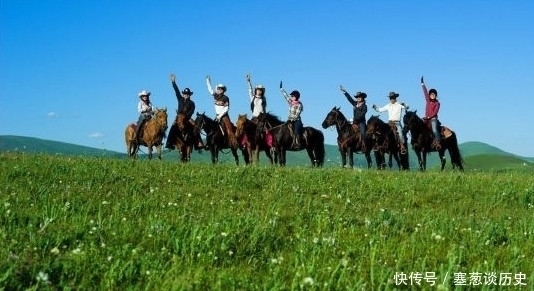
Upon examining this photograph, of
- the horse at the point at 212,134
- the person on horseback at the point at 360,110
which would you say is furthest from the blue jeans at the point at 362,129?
the horse at the point at 212,134

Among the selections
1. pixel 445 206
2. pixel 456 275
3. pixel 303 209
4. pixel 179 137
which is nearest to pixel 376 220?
pixel 303 209

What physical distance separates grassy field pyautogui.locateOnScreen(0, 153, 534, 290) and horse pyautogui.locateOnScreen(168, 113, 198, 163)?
15.3 metres

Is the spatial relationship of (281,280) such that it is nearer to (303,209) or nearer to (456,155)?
(303,209)

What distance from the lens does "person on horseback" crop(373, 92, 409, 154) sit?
29.7 m

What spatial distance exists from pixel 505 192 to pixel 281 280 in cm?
1233

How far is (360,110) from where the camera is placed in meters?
29.4

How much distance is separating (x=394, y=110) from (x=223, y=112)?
8.79 meters

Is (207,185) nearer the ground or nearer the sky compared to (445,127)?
nearer the ground

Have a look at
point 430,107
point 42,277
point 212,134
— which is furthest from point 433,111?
point 42,277

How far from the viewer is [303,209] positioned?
453 inches

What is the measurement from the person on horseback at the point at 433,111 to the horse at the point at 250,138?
8313 millimetres

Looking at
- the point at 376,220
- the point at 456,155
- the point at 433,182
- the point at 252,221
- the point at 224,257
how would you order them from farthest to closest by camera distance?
the point at 456,155 < the point at 433,182 < the point at 376,220 < the point at 252,221 < the point at 224,257

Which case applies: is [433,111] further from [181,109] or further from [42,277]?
[42,277]

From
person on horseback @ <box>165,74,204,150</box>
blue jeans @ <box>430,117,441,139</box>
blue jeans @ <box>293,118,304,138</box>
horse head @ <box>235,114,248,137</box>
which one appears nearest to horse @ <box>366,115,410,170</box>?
blue jeans @ <box>430,117,441,139</box>
